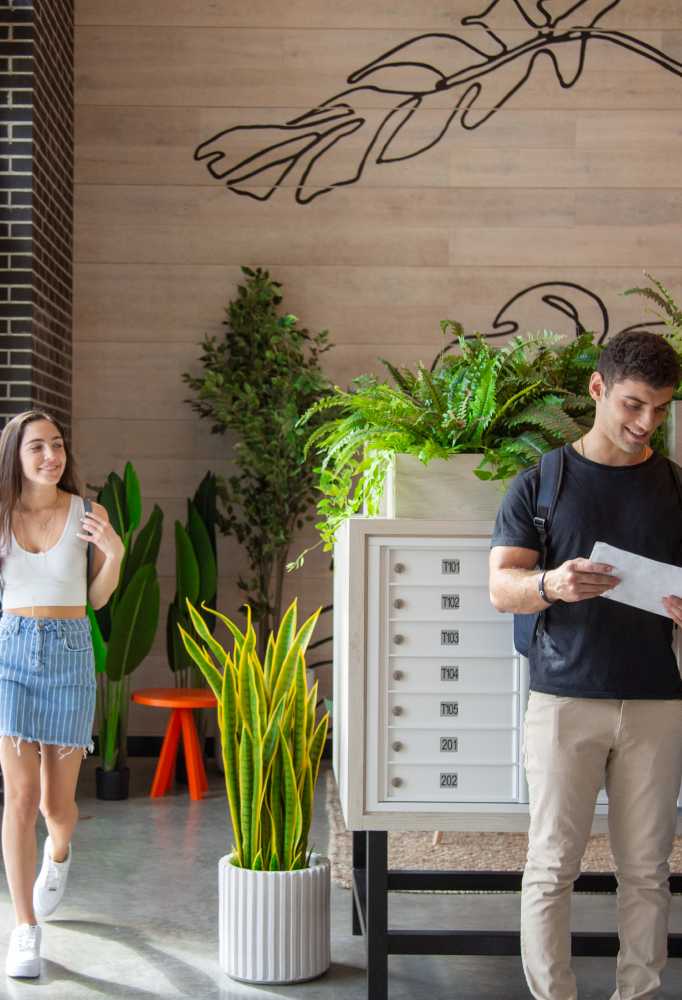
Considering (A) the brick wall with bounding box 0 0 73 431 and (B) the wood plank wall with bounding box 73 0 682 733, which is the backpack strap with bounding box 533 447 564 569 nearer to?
(A) the brick wall with bounding box 0 0 73 431

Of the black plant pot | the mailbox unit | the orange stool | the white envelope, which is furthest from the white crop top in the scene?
the black plant pot

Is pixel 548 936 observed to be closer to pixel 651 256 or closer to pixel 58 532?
pixel 58 532

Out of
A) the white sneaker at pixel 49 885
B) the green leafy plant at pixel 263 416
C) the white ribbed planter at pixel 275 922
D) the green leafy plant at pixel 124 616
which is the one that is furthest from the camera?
the green leafy plant at pixel 263 416

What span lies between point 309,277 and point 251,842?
3350mm

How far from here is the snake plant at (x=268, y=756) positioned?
9.89ft

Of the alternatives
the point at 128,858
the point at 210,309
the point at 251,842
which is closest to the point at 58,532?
the point at 251,842

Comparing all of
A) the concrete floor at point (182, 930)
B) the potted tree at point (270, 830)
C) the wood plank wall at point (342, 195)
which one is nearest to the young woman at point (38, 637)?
the concrete floor at point (182, 930)

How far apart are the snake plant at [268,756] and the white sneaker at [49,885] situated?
2.11ft

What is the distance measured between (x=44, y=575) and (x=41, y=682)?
28 cm

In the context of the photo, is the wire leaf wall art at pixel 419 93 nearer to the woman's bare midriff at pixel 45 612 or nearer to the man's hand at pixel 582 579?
the woman's bare midriff at pixel 45 612

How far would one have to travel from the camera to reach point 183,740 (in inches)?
204

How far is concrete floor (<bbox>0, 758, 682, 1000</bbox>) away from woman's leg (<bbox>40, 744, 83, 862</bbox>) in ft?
1.15

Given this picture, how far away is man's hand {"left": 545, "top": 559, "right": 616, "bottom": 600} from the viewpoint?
7.58ft

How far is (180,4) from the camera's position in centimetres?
575
